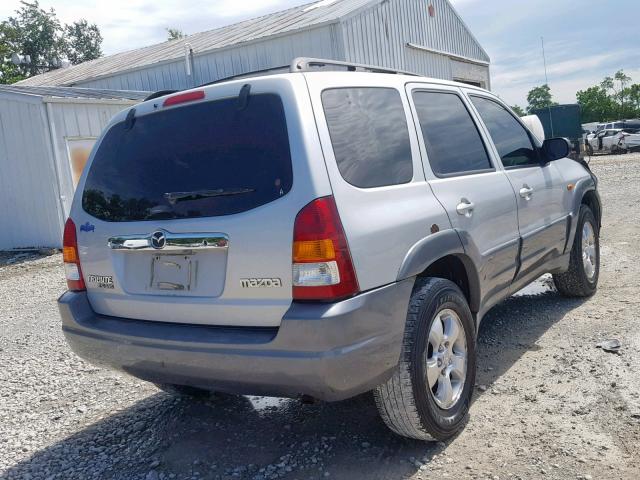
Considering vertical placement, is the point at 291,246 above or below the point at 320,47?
below

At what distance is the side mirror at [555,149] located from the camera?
15.3 ft

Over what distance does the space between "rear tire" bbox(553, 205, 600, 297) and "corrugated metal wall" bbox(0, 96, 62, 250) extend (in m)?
9.64

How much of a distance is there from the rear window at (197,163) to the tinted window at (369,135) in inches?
10.6

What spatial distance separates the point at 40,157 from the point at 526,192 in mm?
10212

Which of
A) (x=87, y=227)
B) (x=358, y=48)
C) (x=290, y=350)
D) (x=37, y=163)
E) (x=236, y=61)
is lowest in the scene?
(x=290, y=350)

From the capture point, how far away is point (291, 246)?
8.50ft

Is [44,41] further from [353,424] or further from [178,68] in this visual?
[353,424]

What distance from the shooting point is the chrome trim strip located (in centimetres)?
273

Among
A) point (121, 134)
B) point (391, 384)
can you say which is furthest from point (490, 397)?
point (121, 134)

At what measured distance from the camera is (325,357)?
2508 millimetres

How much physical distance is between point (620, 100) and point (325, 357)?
231 ft

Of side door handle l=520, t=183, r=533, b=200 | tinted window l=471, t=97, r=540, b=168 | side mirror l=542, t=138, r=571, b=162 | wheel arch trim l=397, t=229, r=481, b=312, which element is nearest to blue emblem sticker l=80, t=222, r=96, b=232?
wheel arch trim l=397, t=229, r=481, b=312

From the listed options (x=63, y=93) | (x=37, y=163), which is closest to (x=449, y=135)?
(x=37, y=163)

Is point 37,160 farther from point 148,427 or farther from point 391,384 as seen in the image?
point 391,384
